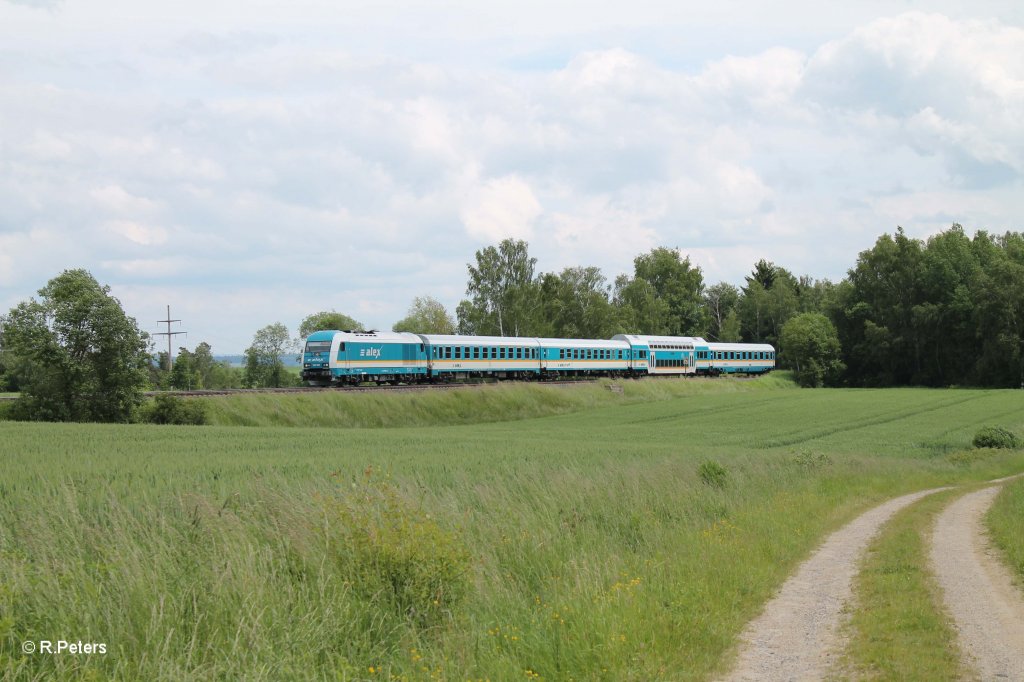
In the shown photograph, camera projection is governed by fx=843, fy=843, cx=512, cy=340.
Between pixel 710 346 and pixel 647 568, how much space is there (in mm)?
70377

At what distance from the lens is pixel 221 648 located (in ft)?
24.6

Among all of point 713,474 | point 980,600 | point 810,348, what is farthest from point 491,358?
point 810,348

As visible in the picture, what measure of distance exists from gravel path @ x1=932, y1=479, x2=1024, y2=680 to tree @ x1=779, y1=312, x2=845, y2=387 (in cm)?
8249

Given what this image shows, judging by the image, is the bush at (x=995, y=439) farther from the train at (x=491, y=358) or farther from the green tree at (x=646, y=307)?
the green tree at (x=646, y=307)

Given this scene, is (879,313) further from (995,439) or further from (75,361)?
(75,361)

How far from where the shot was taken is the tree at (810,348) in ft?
308

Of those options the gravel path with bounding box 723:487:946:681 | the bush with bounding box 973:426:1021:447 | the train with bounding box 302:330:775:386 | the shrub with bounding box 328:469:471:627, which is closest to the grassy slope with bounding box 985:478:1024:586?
the gravel path with bounding box 723:487:946:681

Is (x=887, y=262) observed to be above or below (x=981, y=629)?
above

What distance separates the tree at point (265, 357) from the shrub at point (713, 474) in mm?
98889

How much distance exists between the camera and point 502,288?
86.8 metres

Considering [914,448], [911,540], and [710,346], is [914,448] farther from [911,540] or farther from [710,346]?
[710,346]

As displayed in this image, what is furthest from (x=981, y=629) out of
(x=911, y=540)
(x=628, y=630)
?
(x=911, y=540)

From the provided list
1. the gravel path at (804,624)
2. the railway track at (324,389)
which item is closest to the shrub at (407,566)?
the gravel path at (804,624)

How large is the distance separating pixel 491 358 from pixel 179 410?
22581 mm
